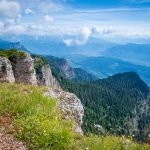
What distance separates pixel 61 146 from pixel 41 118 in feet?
11.1

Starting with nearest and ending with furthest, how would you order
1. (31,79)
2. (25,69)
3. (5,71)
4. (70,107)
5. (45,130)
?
(45,130) < (70,107) < (5,71) < (31,79) < (25,69)

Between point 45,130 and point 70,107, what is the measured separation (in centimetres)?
803

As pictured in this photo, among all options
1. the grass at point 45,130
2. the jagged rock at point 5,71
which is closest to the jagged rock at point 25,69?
the jagged rock at point 5,71

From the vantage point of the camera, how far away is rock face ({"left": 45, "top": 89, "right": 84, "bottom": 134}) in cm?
2405

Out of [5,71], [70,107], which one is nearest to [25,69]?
[5,71]

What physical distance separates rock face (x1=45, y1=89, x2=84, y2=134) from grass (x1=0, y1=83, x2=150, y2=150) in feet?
3.86

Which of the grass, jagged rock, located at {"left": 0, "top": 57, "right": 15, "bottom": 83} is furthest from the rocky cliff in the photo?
the grass

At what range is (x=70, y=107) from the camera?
26.1 m

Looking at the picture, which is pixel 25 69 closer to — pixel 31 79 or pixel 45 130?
pixel 31 79

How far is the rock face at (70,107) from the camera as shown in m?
24.0

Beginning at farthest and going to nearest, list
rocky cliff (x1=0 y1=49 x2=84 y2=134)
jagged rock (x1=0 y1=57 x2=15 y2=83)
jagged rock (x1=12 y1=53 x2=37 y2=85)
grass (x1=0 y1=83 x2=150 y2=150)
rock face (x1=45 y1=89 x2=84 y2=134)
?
jagged rock (x1=12 y1=53 x2=37 y2=85) → jagged rock (x1=0 y1=57 x2=15 y2=83) → rocky cliff (x1=0 y1=49 x2=84 y2=134) → rock face (x1=45 y1=89 x2=84 y2=134) → grass (x1=0 y1=83 x2=150 y2=150)

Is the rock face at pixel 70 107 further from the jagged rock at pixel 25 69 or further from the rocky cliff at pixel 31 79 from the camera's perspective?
the jagged rock at pixel 25 69

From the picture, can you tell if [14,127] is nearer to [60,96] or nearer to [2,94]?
[2,94]

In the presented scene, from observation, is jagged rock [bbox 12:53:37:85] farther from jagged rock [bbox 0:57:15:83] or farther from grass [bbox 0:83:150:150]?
grass [bbox 0:83:150:150]
